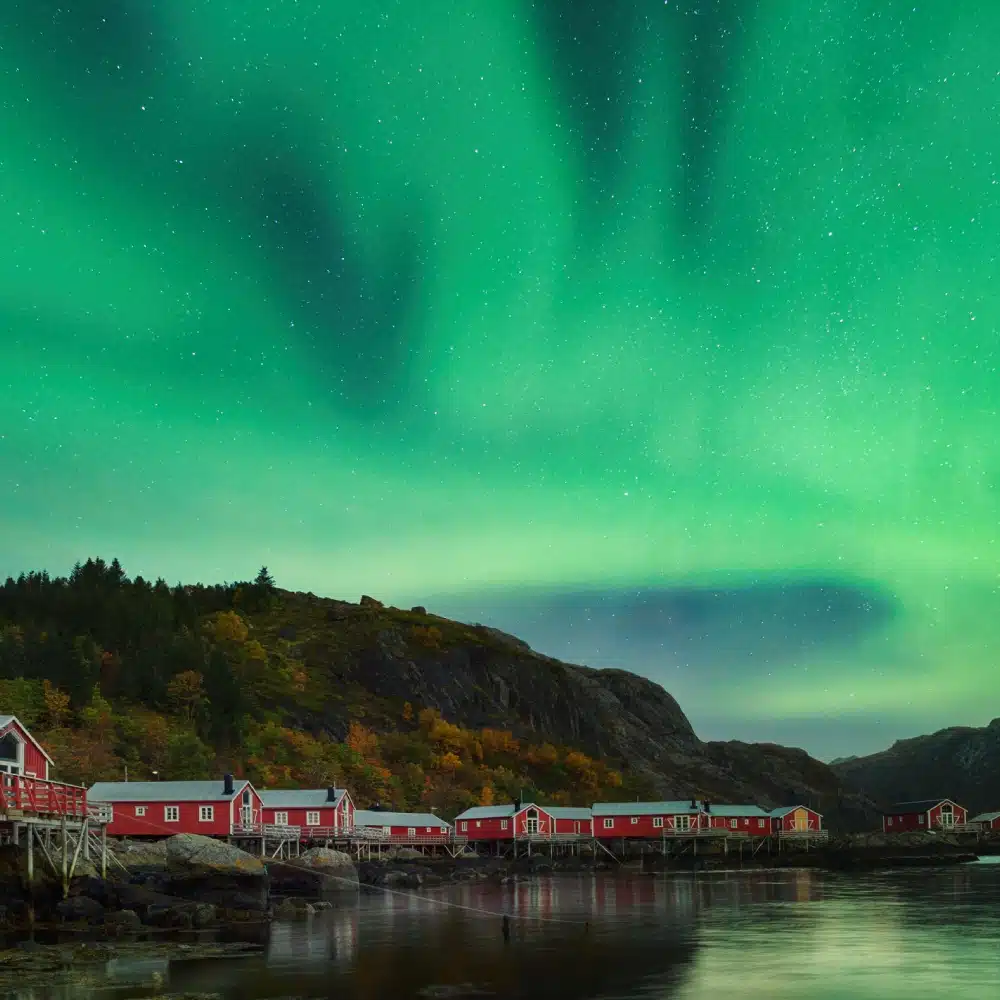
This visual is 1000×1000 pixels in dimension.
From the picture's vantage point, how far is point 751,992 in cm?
3172

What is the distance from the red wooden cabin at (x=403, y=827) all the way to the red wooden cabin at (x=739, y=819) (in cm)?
3664

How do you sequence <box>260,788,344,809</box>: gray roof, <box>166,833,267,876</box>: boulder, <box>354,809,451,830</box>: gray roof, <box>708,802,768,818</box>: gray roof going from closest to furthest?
<box>166,833,267,876</box>: boulder < <box>260,788,344,809</box>: gray roof < <box>354,809,451,830</box>: gray roof < <box>708,802,768,818</box>: gray roof

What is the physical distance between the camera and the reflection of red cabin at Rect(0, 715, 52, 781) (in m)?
54.2

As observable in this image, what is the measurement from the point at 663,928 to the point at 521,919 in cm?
729

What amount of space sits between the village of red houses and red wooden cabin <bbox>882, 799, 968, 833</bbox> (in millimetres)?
151

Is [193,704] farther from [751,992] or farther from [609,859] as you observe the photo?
[751,992]

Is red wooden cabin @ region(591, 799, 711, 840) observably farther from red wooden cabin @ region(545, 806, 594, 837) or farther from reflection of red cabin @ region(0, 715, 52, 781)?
reflection of red cabin @ region(0, 715, 52, 781)

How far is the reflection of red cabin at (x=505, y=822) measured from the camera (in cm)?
12681

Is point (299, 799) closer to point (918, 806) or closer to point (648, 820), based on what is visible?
point (648, 820)

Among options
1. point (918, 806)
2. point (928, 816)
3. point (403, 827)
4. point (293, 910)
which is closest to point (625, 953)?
point (293, 910)

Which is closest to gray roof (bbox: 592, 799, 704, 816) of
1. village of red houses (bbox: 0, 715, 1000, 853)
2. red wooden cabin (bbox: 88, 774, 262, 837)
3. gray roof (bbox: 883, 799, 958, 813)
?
village of red houses (bbox: 0, 715, 1000, 853)

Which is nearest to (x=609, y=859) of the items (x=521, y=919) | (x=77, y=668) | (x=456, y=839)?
(x=456, y=839)

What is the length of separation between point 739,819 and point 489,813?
112 feet

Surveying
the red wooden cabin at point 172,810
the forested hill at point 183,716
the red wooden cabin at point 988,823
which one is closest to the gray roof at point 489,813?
the forested hill at point 183,716
